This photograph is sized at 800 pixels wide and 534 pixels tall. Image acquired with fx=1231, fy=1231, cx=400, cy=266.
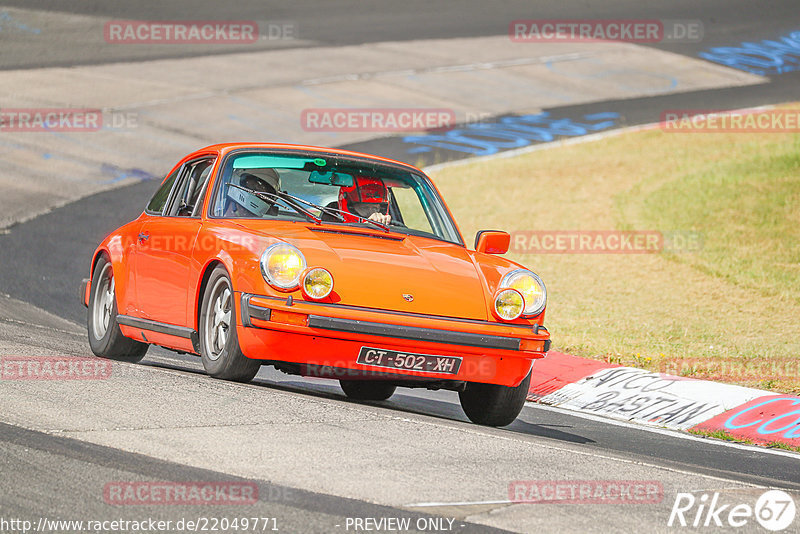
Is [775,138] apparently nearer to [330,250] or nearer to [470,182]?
[470,182]

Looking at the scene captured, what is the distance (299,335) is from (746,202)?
43.6 ft

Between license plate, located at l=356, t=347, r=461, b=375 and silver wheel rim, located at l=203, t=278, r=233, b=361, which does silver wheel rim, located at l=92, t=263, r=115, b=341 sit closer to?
silver wheel rim, located at l=203, t=278, r=233, b=361

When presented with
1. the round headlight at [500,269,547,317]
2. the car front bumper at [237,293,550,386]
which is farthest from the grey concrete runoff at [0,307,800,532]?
the round headlight at [500,269,547,317]

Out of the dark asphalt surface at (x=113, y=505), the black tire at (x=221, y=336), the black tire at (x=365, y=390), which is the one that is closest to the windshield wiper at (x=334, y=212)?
the black tire at (x=221, y=336)

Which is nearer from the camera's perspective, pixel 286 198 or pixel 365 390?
pixel 286 198

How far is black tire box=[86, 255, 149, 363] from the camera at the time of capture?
352 inches

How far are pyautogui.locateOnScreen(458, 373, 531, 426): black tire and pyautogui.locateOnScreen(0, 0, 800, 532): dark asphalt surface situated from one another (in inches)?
5.5

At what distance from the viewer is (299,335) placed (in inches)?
268

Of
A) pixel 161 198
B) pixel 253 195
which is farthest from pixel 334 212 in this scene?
pixel 161 198

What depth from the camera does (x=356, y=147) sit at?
75.7 feet

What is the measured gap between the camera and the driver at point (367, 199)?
817 centimetres

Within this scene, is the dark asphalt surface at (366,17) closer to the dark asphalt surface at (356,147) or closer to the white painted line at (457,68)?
the dark asphalt surface at (356,147)

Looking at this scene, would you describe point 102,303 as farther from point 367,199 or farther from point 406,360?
point 406,360

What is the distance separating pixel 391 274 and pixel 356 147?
1616 cm
